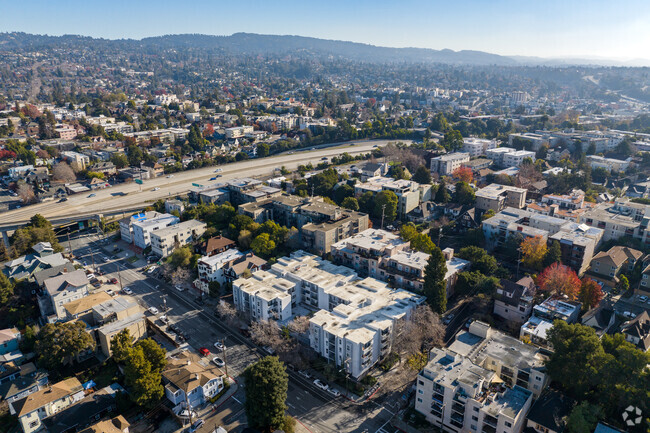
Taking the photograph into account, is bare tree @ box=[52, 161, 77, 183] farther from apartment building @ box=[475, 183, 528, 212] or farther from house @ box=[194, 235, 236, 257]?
apartment building @ box=[475, 183, 528, 212]

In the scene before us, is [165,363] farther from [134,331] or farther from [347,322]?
[347,322]

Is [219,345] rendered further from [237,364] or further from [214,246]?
[214,246]

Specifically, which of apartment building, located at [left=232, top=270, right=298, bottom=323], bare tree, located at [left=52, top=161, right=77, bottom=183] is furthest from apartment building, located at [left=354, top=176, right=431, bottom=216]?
bare tree, located at [left=52, top=161, right=77, bottom=183]

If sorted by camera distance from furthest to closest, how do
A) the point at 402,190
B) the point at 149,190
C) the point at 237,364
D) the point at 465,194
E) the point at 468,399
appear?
1. the point at 149,190
2. the point at 465,194
3. the point at 402,190
4. the point at 237,364
5. the point at 468,399

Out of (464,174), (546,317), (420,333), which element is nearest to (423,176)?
(464,174)

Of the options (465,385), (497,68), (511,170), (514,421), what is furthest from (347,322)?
(497,68)

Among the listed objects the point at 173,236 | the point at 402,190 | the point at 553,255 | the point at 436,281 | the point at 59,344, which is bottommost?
the point at 59,344
